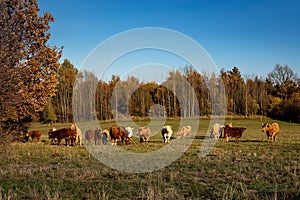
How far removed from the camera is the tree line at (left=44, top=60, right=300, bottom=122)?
27891mm

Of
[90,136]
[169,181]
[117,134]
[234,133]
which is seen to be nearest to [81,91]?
[90,136]

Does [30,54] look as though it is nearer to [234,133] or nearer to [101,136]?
[101,136]

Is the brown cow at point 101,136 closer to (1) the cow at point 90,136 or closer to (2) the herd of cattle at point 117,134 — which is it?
(2) the herd of cattle at point 117,134

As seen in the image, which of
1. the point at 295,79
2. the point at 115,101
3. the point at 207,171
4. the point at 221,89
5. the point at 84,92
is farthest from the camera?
the point at 295,79

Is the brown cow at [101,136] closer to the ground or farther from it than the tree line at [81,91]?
closer to the ground

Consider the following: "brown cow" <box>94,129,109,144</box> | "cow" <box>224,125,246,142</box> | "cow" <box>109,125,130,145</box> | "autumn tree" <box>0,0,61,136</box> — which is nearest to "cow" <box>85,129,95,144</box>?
"brown cow" <box>94,129,109,144</box>

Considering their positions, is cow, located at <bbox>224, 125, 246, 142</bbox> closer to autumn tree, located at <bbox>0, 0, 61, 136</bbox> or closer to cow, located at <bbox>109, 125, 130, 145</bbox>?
cow, located at <bbox>109, 125, 130, 145</bbox>

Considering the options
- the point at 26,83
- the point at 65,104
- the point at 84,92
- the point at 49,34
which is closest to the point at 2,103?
→ the point at 26,83

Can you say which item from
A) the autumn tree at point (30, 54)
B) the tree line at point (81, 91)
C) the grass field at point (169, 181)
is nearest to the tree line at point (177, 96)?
the tree line at point (81, 91)

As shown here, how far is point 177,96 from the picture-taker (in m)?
37.9

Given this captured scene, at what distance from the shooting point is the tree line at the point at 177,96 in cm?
2789

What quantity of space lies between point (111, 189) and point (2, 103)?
7.50 metres

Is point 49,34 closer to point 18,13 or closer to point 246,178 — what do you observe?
point 18,13

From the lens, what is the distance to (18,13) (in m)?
17.6
